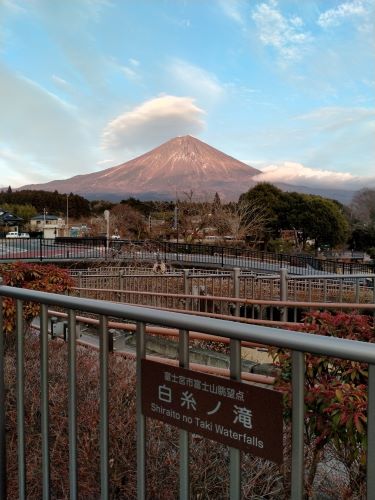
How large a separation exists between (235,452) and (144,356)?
1.49 ft

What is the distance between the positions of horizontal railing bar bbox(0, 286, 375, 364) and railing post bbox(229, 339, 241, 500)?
5 centimetres

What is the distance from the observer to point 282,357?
2.13 meters

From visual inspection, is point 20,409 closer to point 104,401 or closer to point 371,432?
point 104,401

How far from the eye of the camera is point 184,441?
1.54 metres

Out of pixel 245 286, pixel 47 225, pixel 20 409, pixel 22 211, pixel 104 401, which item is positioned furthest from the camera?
pixel 22 211

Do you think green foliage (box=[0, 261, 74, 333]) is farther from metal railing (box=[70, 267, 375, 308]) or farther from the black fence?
the black fence

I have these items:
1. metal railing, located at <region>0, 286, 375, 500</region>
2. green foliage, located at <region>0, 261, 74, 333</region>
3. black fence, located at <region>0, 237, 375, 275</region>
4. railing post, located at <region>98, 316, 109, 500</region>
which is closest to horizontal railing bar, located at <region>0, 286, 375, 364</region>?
metal railing, located at <region>0, 286, 375, 500</region>

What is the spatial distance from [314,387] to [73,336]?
1.04 metres

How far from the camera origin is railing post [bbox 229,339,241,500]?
1.39 metres

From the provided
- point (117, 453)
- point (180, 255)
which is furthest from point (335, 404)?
point (180, 255)

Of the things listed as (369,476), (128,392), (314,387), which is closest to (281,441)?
(369,476)

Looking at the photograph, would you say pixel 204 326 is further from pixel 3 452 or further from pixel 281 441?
pixel 3 452

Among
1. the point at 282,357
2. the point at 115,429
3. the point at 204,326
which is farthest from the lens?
the point at 115,429

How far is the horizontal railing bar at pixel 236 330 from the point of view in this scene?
115 cm
